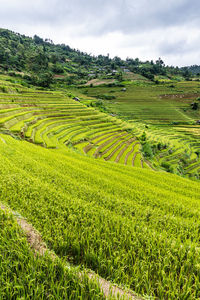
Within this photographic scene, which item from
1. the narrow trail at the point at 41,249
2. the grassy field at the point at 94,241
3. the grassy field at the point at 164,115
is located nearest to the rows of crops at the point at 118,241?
the grassy field at the point at 94,241

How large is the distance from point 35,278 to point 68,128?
111ft

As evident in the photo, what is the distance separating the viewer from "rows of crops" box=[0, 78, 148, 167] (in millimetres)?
25303

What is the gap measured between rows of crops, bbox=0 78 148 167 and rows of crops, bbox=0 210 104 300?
19.9 meters

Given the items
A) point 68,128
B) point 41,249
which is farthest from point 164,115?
point 41,249

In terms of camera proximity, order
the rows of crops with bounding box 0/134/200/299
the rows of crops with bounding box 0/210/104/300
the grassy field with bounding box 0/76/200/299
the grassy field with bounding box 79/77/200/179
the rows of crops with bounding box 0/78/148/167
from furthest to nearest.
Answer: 1. the grassy field with bounding box 79/77/200/179
2. the rows of crops with bounding box 0/78/148/167
3. the rows of crops with bounding box 0/134/200/299
4. the grassy field with bounding box 0/76/200/299
5. the rows of crops with bounding box 0/210/104/300

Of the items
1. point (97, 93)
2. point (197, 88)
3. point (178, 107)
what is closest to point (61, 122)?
point (97, 93)

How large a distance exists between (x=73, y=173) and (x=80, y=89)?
97306 mm

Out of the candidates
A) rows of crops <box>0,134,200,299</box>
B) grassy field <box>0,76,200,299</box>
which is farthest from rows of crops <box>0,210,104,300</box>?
rows of crops <box>0,134,200,299</box>

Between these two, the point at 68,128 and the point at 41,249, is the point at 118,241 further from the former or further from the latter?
the point at 68,128

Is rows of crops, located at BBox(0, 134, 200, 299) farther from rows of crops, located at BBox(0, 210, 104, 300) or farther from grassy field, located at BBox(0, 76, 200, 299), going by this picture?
rows of crops, located at BBox(0, 210, 104, 300)

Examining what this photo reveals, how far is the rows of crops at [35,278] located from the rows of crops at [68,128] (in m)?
19.9

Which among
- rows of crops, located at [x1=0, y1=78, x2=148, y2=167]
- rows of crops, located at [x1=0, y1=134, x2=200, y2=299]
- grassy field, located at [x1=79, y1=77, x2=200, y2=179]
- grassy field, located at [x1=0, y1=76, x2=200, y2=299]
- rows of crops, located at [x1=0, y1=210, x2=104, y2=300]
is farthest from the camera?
grassy field, located at [x1=79, y1=77, x2=200, y2=179]

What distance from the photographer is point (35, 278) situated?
87.0 inches

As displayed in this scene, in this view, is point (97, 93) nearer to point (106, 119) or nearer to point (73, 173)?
point (106, 119)
